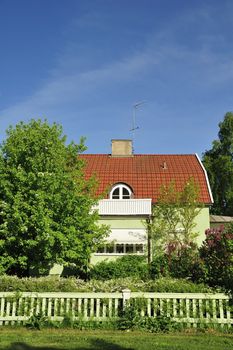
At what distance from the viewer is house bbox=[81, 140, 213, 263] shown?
2556 centimetres

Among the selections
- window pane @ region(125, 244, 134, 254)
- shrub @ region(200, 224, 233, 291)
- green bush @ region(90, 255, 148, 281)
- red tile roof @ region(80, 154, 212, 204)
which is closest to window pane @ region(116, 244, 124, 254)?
window pane @ region(125, 244, 134, 254)

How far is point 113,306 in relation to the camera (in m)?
11.7

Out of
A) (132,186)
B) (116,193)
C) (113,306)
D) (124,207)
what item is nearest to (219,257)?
(113,306)

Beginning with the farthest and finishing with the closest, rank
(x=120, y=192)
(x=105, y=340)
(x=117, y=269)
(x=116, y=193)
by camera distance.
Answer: (x=116, y=193) < (x=120, y=192) < (x=117, y=269) < (x=105, y=340)

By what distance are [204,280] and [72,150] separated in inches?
406

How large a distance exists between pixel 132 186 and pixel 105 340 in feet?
61.1

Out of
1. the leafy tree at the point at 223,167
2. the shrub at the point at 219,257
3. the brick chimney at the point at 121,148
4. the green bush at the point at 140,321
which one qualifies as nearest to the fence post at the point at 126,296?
the green bush at the point at 140,321

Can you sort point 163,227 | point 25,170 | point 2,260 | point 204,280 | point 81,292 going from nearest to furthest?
point 81,292 → point 204,280 → point 2,260 → point 25,170 → point 163,227

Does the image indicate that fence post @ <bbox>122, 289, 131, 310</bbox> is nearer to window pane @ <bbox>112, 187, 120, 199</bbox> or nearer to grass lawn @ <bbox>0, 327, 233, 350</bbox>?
grass lawn @ <bbox>0, 327, 233, 350</bbox>

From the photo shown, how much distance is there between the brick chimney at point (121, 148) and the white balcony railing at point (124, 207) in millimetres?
7684

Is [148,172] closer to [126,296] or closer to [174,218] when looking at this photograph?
[174,218]

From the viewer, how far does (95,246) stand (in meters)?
20.6

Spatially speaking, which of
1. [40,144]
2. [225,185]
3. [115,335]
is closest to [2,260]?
[40,144]

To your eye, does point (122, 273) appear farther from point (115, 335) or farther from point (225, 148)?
point (225, 148)
